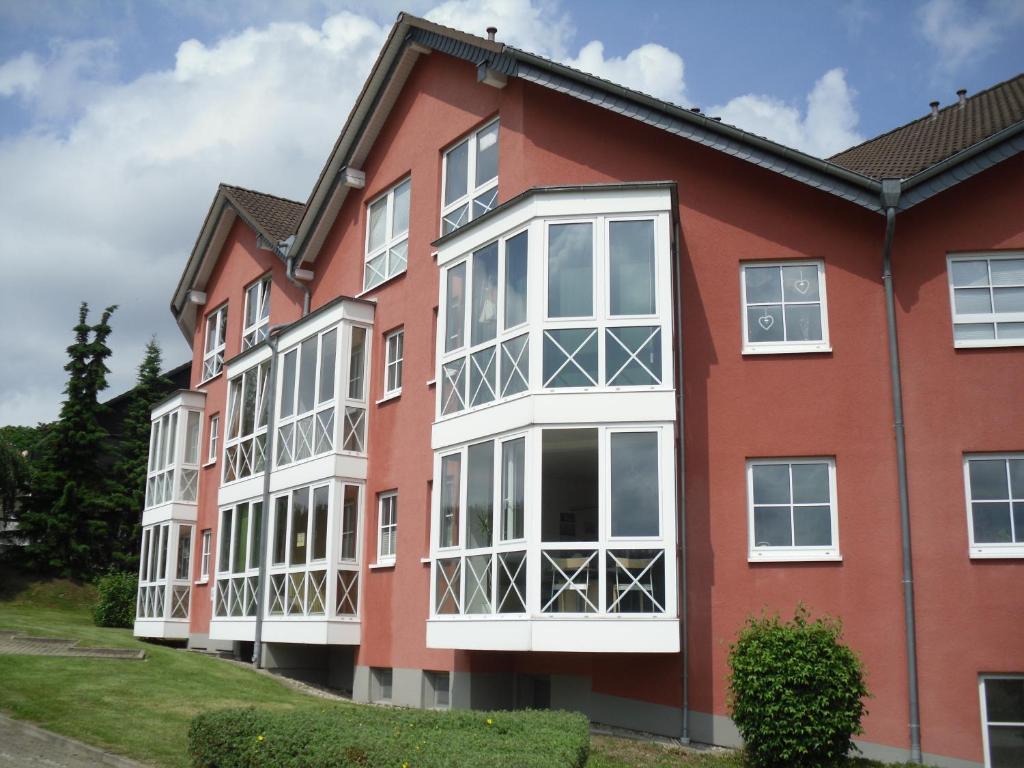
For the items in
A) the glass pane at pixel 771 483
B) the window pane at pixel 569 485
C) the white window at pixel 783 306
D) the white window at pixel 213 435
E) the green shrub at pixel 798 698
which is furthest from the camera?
the white window at pixel 213 435

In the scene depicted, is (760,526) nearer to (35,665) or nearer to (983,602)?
(983,602)

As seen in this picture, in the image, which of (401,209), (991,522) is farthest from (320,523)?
(991,522)

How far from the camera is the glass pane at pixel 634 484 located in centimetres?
1413

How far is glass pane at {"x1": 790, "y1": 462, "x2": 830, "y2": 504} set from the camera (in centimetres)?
1464

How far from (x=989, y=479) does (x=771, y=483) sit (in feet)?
9.17

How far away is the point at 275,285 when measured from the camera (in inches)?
1006

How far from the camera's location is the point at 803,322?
600 inches

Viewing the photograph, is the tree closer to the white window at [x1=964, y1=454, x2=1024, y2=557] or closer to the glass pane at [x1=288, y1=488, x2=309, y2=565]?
the glass pane at [x1=288, y1=488, x2=309, y2=565]

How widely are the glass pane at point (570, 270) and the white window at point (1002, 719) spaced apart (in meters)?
7.04

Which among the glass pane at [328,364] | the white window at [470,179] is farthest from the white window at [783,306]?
the glass pane at [328,364]

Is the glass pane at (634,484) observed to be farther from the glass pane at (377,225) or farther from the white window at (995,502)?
the glass pane at (377,225)

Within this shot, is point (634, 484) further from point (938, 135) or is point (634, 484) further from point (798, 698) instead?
point (938, 135)

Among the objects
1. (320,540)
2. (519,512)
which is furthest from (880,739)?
(320,540)

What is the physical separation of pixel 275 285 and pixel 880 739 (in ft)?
56.5
